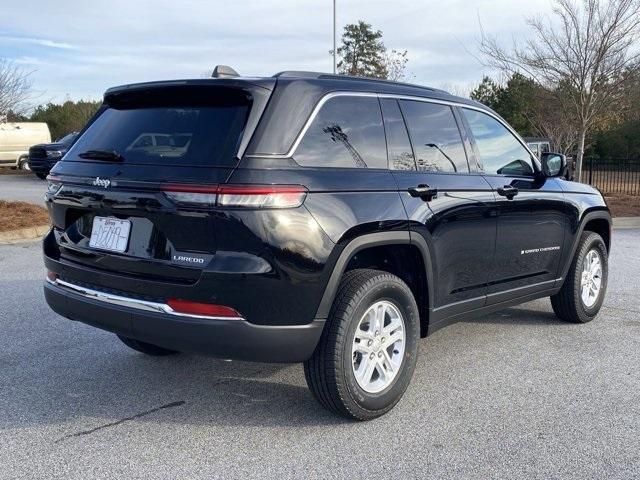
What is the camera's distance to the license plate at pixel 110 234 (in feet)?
11.7

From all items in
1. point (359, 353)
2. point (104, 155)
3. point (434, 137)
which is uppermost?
point (434, 137)

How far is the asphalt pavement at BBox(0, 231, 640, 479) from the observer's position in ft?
10.7

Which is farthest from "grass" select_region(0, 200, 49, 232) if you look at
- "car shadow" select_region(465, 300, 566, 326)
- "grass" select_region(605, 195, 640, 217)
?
"grass" select_region(605, 195, 640, 217)

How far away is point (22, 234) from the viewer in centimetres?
1048

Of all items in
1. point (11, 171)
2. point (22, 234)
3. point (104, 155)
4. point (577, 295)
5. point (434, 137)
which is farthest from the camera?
point (11, 171)

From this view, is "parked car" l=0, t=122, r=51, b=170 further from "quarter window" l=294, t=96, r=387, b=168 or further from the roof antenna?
"quarter window" l=294, t=96, r=387, b=168

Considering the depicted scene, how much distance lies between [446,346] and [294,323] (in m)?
2.19

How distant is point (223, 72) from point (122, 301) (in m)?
1.39

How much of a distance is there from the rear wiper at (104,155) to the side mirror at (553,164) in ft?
11.0

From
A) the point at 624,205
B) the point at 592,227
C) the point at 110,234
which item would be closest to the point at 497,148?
the point at 592,227

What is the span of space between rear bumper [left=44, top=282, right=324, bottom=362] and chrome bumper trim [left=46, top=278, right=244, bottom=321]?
0.01 meters

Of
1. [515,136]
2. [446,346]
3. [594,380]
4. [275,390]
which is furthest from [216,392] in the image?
[515,136]

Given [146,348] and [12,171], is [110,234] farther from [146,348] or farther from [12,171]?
[12,171]

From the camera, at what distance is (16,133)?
29078 millimetres
